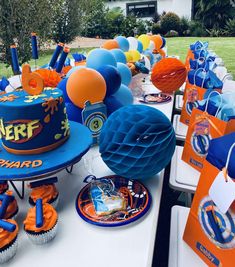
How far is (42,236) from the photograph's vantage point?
545mm

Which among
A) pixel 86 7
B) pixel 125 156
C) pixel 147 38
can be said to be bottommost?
pixel 125 156

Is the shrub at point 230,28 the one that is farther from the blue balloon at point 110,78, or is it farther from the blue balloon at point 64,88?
the blue balloon at point 64,88

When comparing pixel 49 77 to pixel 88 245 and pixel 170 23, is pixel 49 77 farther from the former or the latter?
pixel 170 23

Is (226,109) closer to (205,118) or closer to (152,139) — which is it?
(205,118)

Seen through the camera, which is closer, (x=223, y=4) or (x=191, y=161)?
(x=191, y=161)

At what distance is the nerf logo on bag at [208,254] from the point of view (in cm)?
56

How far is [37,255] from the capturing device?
1.77ft

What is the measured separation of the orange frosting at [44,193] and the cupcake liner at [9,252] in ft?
0.36

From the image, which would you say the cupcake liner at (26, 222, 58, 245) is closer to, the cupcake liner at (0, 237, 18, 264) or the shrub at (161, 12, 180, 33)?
the cupcake liner at (0, 237, 18, 264)

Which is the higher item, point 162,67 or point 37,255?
point 162,67

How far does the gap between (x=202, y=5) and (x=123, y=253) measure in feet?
43.1

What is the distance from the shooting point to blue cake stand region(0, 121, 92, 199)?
0.60 meters

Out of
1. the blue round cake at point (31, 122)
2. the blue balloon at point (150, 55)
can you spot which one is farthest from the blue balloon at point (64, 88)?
the blue balloon at point (150, 55)

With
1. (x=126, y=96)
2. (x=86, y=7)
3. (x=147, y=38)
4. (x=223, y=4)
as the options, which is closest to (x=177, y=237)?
(x=126, y=96)
